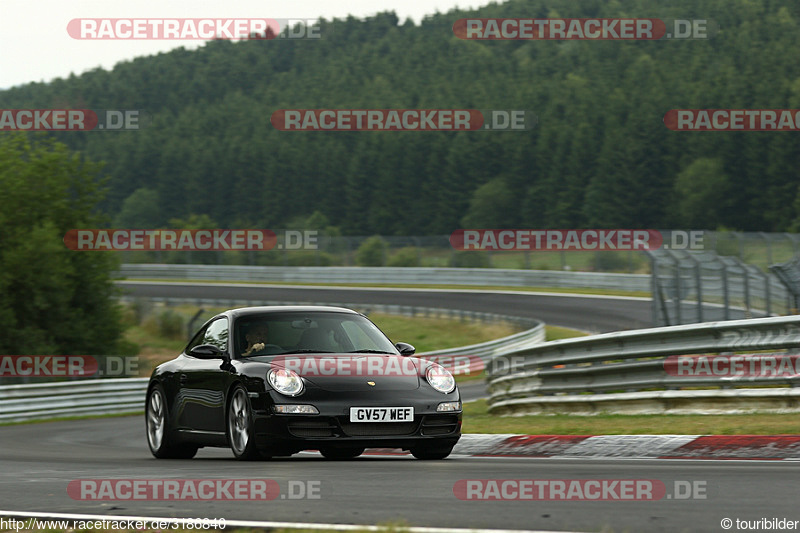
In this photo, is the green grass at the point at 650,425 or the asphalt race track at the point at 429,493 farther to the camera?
the green grass at the point at 650,425

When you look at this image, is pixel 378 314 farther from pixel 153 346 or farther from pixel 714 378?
pixel 714 378

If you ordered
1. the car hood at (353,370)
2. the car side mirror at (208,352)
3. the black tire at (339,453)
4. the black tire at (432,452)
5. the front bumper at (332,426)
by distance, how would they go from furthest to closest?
1. the car side mirror at (208,352)
2. the black tire at (339,453)
3. the black tire at (432,452)
4. the car hood at (353,370)
5. the front bumper at (332,426)

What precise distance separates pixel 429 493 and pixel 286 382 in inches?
106

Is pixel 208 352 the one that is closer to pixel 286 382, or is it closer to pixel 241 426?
Result: pixel 241 426

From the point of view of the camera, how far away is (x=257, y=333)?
9.84 meters

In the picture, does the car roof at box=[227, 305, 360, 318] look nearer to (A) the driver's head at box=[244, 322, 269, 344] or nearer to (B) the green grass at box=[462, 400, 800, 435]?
(A) the driver's head at box=[244, 322, 269, 344]

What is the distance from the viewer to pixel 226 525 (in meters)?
5.25

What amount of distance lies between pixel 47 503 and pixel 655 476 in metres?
3.53

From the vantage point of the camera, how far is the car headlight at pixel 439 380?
9186 millimetres

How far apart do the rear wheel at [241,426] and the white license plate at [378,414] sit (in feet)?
2.76

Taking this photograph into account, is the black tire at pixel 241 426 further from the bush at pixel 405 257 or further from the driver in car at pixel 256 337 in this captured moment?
the bush at pixel 405 257

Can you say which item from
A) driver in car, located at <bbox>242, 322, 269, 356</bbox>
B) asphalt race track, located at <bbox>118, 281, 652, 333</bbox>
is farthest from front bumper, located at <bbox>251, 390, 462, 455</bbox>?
asphalt race track, located at <bbox>118, 281, 652, 333</bbox>

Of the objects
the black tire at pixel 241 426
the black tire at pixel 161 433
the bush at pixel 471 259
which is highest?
the black tire at pixel 241 426

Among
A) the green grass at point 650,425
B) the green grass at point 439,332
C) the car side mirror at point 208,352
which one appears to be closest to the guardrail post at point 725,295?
the green grass at point 650,425
